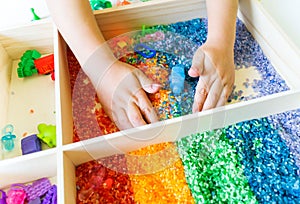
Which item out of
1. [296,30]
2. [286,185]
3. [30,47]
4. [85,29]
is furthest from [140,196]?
[296,30]

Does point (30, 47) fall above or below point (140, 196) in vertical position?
above

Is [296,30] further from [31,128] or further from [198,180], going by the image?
[31,128]

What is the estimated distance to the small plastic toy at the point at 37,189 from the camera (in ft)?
2.44

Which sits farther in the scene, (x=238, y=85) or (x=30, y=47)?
(x=30, y=47)

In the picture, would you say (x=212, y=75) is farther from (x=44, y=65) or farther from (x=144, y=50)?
(x=44, y=65)

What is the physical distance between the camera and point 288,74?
0.84 metres

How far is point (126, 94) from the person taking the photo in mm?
816

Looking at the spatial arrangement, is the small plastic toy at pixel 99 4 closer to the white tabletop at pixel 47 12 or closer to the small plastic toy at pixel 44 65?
the white tabletop at pixel 47 12

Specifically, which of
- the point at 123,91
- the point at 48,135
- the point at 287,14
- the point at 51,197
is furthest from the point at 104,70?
the point at 287,14

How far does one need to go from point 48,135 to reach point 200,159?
1.02ft

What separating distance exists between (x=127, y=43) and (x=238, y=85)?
0.94ft

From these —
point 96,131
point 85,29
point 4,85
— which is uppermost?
point 85,29

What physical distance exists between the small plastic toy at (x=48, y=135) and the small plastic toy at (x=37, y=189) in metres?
0.08

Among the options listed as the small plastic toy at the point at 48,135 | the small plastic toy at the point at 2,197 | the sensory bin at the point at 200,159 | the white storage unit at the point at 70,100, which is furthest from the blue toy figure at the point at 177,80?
the small plastic toy at the point at 2,197
